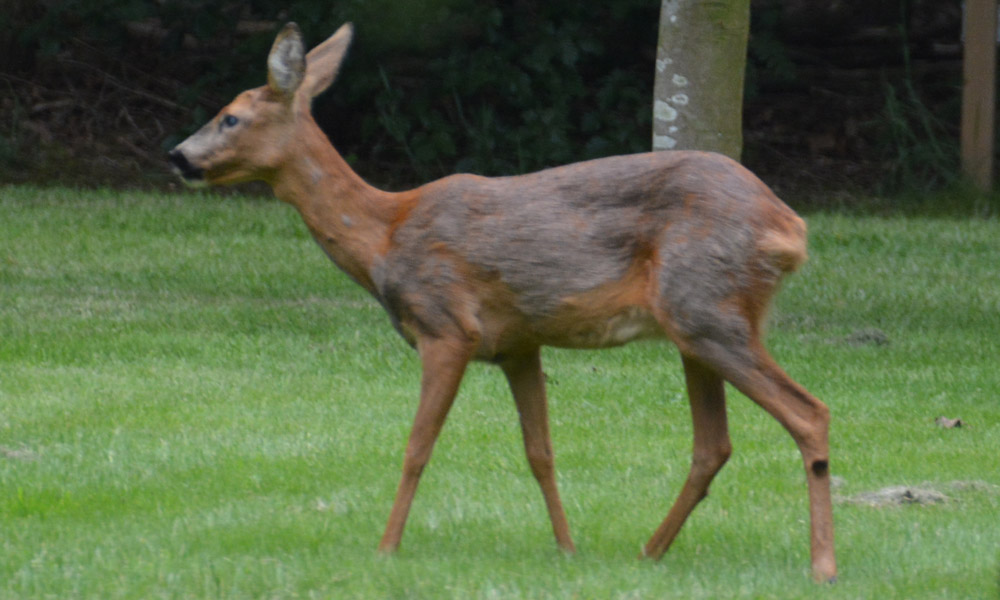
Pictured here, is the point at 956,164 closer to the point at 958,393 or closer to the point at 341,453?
the point at 958,393

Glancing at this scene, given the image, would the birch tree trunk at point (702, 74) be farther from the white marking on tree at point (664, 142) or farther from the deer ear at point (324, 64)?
the deer ear at point (324, 64)

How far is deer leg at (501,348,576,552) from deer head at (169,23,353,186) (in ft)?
3.73

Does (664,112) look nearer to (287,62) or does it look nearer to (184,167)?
(287,62)

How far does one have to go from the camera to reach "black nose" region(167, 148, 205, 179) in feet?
16.8

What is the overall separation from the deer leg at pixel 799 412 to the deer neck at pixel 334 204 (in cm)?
126

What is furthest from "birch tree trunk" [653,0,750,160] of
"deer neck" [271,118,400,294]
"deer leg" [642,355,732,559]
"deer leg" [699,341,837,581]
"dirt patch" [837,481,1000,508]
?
"deer leg" [699,341,837,581]

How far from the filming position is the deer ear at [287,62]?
512cm

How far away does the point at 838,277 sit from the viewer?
1145 cm

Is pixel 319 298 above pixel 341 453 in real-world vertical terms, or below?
below

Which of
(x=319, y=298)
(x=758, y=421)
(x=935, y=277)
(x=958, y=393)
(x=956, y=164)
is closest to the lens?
(x=758, y=421)

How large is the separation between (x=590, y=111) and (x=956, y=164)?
13.6ft

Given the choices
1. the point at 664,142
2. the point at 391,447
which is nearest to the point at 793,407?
the point at 391,447

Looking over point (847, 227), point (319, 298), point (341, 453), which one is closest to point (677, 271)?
point (341, 453)

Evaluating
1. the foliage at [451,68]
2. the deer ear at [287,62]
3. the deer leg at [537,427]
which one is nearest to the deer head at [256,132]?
the deer ear at [287,62]
